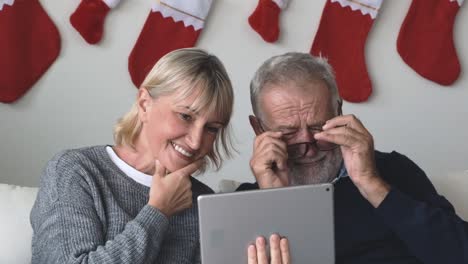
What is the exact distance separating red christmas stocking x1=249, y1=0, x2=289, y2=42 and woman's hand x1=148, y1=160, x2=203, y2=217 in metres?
0.88

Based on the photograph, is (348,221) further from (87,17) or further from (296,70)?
(87,17)

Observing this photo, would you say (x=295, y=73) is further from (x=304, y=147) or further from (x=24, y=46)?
(x=24, y=46)

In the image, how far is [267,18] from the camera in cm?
218

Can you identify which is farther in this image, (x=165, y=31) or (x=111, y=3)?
(x=165, y=31)

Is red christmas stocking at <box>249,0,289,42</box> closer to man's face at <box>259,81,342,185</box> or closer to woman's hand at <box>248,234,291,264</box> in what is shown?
man's face at <box>259,81,342,185</box>

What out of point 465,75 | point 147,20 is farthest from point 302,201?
point 465,75

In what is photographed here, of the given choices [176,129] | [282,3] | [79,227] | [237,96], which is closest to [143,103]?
[176,129]

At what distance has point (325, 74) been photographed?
5.26ft

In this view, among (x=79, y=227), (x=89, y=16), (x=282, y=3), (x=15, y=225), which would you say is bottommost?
(x=15, y=225)

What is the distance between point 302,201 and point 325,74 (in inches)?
19.6

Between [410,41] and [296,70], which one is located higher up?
[410,41]

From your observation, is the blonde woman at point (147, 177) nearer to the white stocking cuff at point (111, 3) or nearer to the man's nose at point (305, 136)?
the man's nose at point (305, 136)

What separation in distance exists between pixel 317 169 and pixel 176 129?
0.41 metres

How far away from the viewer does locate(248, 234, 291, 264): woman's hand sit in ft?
3.84
